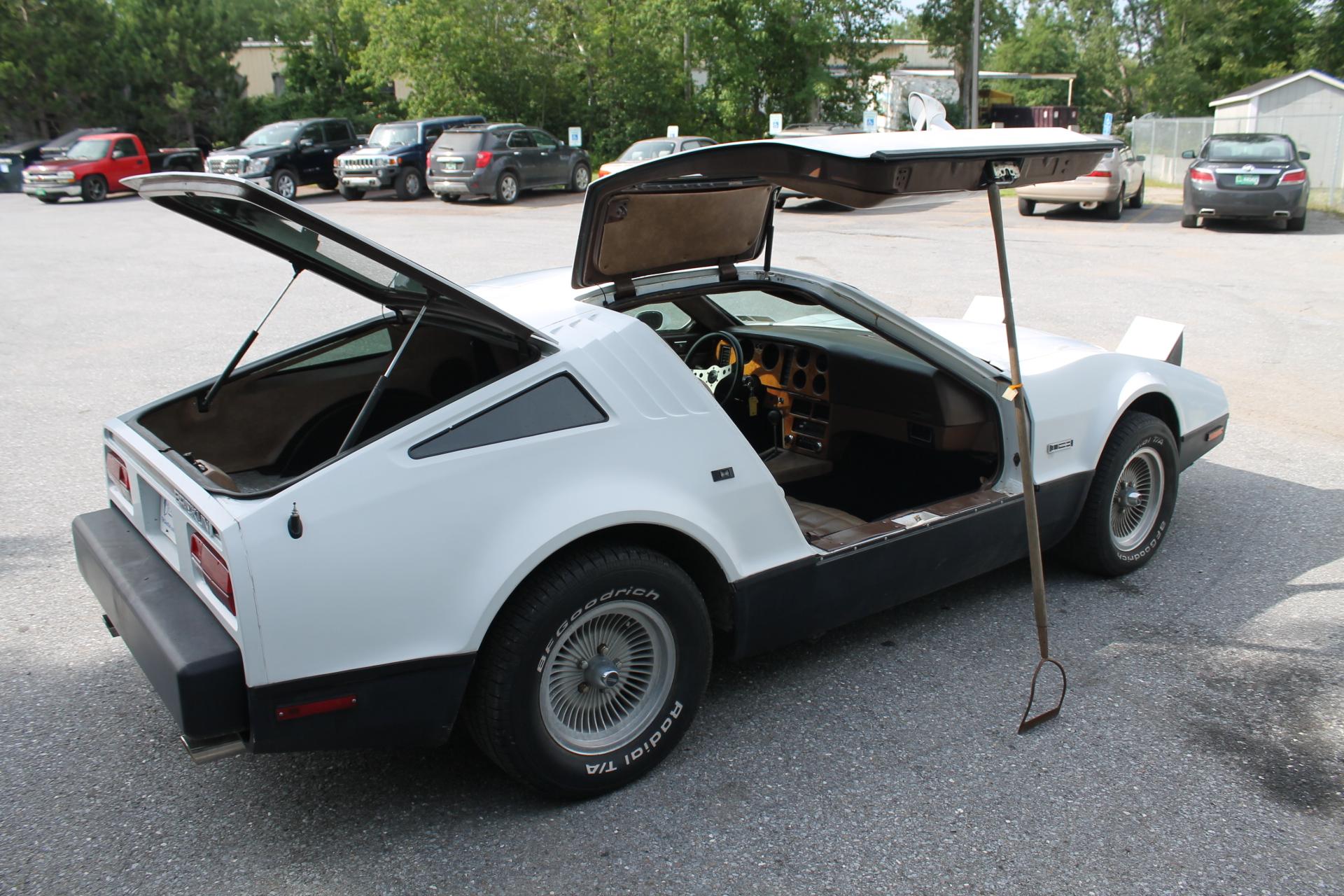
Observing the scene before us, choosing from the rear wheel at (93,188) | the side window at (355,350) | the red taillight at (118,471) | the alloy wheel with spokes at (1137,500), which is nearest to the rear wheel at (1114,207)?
the alloy wheel with spokes at (1137,500)

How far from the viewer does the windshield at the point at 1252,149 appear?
16.6 m

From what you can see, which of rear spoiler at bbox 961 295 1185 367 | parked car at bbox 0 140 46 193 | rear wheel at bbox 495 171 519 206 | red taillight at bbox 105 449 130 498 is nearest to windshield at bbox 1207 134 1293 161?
rear wheel at bbox 495 171 519 206

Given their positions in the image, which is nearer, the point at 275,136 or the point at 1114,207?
the point at 1114,207

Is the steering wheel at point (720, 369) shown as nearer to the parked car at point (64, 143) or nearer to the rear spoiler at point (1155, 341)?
the rear spoiler at point (1155, 341)

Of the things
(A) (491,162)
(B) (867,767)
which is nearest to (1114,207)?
(A) (491,162)

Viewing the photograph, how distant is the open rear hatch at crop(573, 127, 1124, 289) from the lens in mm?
2971

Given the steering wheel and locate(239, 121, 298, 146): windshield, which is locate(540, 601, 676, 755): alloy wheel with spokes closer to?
the steering wheel

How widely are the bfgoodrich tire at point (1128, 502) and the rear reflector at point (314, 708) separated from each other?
9.67 feet

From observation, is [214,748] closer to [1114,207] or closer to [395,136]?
[1114,207]

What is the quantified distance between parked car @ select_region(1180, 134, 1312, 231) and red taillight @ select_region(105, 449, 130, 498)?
17191mm

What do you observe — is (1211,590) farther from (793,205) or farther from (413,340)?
(793,205)

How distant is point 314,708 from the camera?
2.47 meters

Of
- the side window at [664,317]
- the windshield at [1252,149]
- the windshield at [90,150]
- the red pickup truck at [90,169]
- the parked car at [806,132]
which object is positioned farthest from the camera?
the windshield at [90,150]

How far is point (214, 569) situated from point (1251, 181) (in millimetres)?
17719
